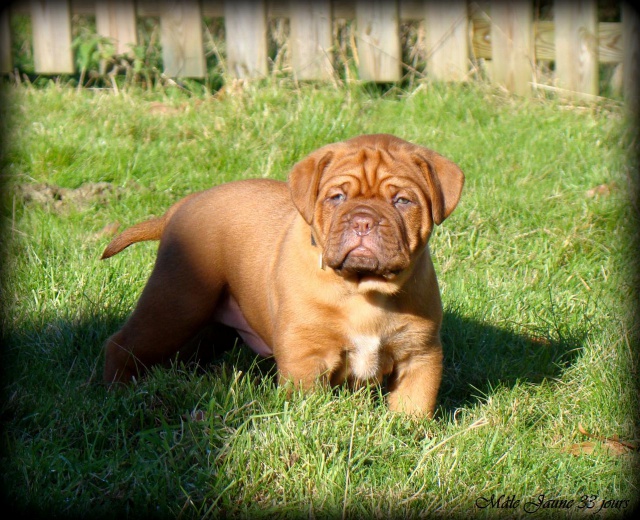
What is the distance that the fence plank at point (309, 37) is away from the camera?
7.48 metres

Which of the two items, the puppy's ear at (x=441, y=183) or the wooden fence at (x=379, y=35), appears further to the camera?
the wooden fence at (x=379, y=35)

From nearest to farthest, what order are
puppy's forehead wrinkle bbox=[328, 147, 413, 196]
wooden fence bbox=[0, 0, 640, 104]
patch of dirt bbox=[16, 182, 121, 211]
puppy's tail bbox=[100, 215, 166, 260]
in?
1. puppy's forehead wrinkle bbox=[328, 147, 413, 196]
2. puppy's tail bbox=[100, 215, 166, 260]
3. patch of dirt bbox=[16, 182, 121, 211]
4. wooden fence bbox=[0, 0, 640, 104]

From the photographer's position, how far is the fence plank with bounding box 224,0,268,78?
7.54 metres

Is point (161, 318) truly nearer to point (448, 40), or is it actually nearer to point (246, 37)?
point (246, 37)

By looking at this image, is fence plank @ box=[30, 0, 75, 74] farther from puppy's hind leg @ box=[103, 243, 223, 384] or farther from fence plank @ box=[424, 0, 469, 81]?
puppy's hind leg @ box=[103, 243, 223, 384]

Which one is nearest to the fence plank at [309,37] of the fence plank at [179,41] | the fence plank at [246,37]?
the fence plank at [246,37]

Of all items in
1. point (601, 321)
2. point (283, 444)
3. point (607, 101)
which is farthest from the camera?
point (607, 101)

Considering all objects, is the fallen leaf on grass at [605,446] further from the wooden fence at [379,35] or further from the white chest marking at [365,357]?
the wooden fence at [379,35]

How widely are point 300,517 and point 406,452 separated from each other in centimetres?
58

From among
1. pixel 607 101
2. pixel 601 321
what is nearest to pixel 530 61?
pixel 607 101

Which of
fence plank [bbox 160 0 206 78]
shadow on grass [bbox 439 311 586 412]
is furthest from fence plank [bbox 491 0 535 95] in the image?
shadow on grass [bbox 439 311 586 412]

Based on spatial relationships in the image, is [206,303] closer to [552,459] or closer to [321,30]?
[552,459]

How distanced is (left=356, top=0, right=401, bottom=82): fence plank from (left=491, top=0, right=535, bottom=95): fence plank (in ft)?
2.88

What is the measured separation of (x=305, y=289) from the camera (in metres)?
3.50
